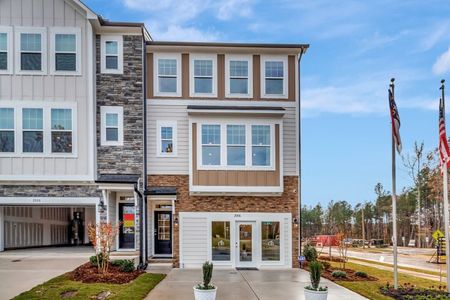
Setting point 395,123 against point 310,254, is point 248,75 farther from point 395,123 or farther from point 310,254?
point 310,254

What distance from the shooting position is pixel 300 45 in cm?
1764

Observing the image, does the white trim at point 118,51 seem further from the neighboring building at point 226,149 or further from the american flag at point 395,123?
the american flag at point 395,123

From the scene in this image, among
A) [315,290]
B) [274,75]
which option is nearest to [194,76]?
[274,75]

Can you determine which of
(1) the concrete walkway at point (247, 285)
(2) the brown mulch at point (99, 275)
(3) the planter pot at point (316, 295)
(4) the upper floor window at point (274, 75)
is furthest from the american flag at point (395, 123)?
(2) the brown mulch at point (99, 275)

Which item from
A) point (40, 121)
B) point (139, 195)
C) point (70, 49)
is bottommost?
point (139, 195)

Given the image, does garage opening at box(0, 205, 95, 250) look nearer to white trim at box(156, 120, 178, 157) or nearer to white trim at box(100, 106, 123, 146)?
white trim at box(100, 106, 123, 146)

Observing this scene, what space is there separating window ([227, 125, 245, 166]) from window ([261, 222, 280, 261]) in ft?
9.32

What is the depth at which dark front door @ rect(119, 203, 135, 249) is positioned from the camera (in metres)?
17.6

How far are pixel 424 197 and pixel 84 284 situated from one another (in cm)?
4073

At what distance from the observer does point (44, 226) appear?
67.8 feet

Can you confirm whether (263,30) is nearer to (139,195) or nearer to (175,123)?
(175,123)

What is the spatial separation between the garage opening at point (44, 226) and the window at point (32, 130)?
8.06ft

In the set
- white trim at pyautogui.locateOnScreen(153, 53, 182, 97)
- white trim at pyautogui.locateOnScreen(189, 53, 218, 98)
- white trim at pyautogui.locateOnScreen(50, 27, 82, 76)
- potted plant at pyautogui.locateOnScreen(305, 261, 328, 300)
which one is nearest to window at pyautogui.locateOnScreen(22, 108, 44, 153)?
white trim at pyautogui.locateOnScreen(50, 27, 82, 76)

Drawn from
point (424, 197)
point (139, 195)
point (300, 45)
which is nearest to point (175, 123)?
point (139, 195)
